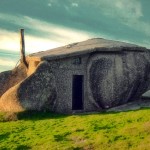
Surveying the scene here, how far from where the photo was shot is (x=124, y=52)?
3142 cm

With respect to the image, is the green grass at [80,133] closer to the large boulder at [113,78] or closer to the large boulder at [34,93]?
the large boulder at [34,93]

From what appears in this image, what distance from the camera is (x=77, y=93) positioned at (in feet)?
102

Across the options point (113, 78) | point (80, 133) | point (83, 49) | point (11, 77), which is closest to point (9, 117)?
point (11, 77)

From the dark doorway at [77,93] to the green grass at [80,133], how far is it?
5.21 metres

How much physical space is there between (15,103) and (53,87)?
3.22m


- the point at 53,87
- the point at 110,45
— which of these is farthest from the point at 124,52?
the point at 53,87

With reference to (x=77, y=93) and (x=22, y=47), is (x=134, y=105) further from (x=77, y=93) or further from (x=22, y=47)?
(x=22, y=47)

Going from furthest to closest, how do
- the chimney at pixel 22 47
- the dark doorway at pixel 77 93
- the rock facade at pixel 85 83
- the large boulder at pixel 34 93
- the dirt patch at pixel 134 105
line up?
the chimney at pixel 22 47
the dark doorway at pixel 77 93
the dirt patch at pixel 134 105
the rock facade at pixel 85 83
the large boulder at pixel 34 93

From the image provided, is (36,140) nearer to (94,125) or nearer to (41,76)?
(94,125)

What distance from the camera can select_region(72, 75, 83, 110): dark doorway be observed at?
100 ft

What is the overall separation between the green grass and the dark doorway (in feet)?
17.1

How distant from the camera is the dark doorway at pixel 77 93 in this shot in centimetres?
3052

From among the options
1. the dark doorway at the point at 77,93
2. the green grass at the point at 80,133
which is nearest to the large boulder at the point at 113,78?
the dark doorway at the point at 77,93

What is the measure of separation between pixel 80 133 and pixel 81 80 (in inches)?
426
